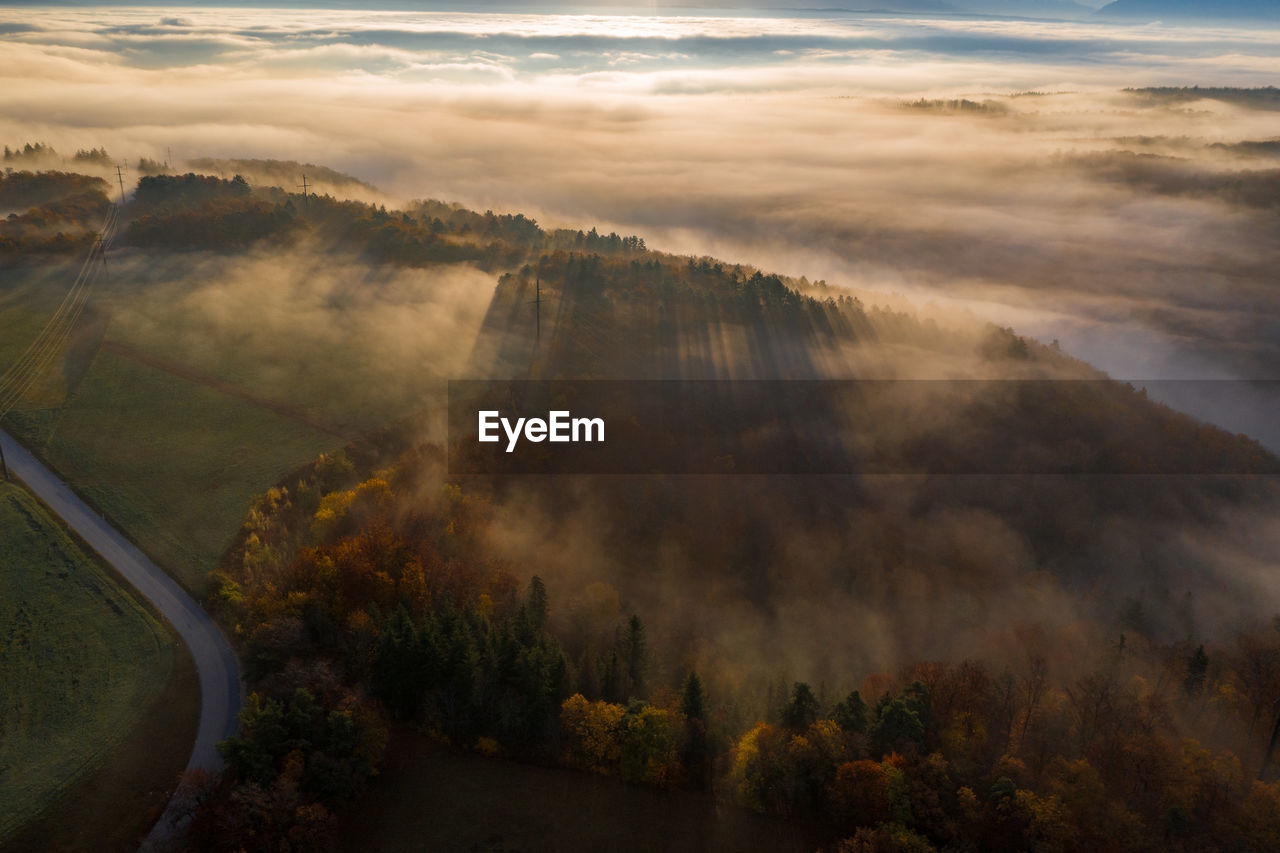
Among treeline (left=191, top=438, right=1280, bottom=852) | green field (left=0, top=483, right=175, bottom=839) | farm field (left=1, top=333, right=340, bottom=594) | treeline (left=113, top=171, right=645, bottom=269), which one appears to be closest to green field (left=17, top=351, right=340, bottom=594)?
farm field (left=1, top=333, right=340, bottom=594)

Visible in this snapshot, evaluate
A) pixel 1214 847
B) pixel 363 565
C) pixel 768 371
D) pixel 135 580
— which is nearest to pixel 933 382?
pixel 768 371

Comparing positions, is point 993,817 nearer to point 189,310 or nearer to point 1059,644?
point 1059,644

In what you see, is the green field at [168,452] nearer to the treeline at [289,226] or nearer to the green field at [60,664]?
the green field at [60,664]

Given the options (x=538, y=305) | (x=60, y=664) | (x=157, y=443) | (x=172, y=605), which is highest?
(x=538, y=305)

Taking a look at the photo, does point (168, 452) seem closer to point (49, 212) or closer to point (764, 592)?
point (764, 592)

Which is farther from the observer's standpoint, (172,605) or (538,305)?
(538,305)
